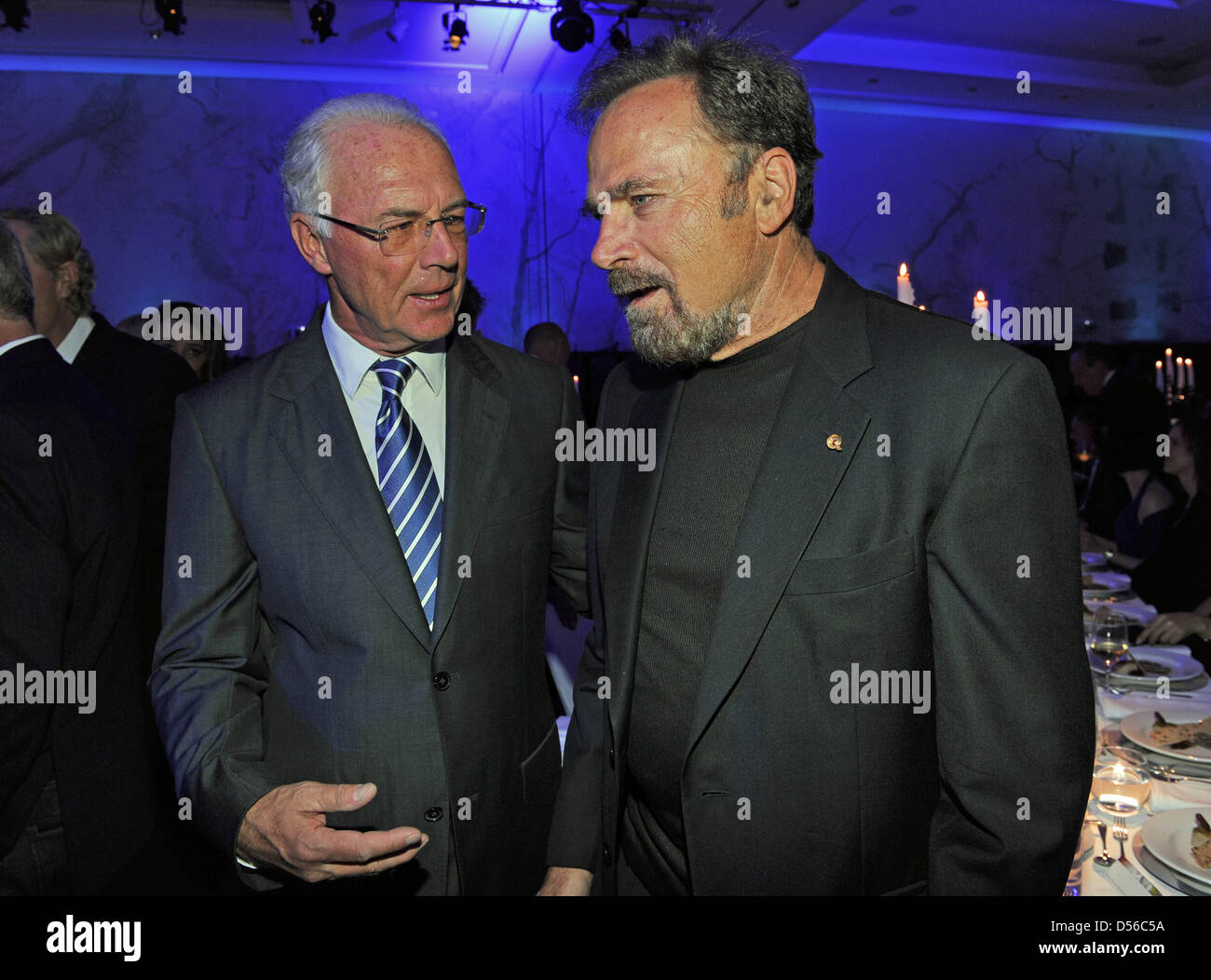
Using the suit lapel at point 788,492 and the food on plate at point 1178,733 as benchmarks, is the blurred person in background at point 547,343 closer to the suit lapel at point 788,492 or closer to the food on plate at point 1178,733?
the food on plate at point 1178,733

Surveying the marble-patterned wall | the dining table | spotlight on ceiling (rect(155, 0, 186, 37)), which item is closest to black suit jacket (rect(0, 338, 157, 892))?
the dining table

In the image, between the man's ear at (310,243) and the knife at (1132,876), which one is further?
the man's ear at (310,243)

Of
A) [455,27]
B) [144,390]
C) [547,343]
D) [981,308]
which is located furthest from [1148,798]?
[981,308]

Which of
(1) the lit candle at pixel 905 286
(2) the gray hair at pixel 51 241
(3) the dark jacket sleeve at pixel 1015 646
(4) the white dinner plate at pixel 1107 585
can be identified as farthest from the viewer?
(1) the lit candle at pixel 905 286

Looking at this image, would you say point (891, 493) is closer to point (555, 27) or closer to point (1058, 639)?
point (1058, 639)

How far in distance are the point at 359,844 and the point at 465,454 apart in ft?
2.43

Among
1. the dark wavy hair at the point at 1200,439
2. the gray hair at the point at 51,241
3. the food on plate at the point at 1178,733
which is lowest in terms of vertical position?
the food on plate at the point at 1178,733

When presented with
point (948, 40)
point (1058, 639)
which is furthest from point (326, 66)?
point (1058, 639)

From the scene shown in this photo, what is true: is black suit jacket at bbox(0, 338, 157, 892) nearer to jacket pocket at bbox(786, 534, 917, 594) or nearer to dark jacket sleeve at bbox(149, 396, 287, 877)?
dark jacket sleeve at bbox(149, 396, 287, 877)

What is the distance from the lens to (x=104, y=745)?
7.05ft

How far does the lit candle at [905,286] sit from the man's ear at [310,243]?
7.63 m

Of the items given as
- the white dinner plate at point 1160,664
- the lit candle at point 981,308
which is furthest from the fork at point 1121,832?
the lit candle at point 981,308

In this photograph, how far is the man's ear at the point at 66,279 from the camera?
302 centimetres

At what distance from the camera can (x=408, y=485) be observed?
165 cm
